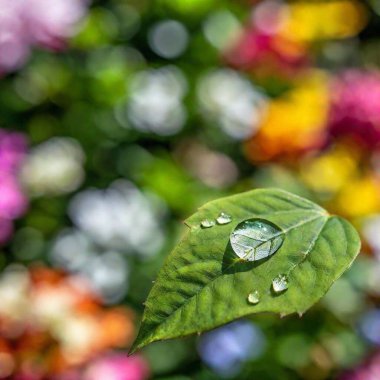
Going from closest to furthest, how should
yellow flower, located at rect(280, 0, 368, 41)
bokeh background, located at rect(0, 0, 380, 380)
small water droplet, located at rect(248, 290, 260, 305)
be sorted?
small water droplet, located at rect(248, 290, 260, 305), bokeh background, located at rect(0, 0, 380, 380), yellow flower, located at rect(280, 0, 368, 41)

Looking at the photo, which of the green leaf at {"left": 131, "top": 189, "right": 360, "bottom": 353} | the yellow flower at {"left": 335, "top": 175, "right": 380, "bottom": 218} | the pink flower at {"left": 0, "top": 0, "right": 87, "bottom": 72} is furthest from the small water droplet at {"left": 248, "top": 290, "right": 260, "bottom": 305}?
the pink flower at {"left": 0, "top": 0, "right": 87, "bottom": 72}

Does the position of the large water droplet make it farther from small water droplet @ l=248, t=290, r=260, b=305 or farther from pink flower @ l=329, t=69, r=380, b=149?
pink flower @ l=329, t=69, r=380, b=149

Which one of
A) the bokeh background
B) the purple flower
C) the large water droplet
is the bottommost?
the bokeh background

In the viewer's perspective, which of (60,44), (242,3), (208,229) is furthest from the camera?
(242,3)

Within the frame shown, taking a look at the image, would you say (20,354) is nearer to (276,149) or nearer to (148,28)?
(276,149)

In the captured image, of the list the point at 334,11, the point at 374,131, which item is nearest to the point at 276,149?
the point at 374,131

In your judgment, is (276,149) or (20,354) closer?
(20,354)

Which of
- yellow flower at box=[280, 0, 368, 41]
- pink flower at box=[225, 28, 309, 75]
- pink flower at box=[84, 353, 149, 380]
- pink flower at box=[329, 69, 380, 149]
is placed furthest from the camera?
yellow flower at box=[280, 0, 368, 41]

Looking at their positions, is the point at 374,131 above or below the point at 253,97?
above

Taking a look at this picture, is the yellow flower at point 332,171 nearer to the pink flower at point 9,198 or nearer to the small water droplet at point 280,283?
the pink flower at point 9,198
